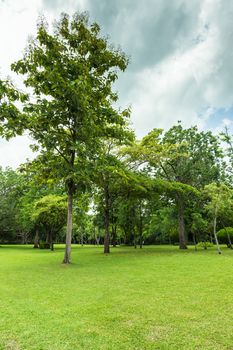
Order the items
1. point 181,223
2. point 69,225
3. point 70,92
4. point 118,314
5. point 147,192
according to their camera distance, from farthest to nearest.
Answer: point 181,223
point 147,192
point 69,225
point 70,92
point 118,314

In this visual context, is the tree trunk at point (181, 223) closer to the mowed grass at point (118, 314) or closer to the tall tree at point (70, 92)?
the tall tree at point (70, 92)

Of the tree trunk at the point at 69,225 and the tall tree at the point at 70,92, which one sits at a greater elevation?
the tall tree at the point at 70,92

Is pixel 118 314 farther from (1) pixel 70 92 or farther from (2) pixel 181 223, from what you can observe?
(2) pixel 181 223

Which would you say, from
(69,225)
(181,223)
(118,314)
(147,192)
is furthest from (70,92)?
(181,223)

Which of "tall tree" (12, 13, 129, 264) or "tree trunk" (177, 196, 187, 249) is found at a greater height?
"tall tree" (12, 13, 129, 264)

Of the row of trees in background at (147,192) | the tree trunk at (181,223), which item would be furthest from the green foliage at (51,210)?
the tree trunk at (181,223)

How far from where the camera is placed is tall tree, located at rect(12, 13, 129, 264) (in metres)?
12.4

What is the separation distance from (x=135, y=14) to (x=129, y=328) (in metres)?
11.9

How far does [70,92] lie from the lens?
39.6 feet

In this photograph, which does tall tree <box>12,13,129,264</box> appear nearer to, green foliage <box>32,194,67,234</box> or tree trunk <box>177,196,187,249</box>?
tree trunk <box>177,196,187,249</box>

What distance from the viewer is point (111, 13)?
37.3 feet

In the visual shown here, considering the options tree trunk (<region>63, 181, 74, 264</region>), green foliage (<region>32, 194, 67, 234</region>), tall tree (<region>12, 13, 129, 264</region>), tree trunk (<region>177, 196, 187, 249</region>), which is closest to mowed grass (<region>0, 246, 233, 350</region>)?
tree trunk (<region>63, 181, 74, 264</region>)

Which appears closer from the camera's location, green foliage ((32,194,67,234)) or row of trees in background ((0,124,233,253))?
row of trees in background ((0,124,233,253))

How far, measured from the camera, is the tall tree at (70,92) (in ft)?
40.7
